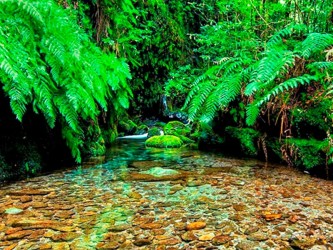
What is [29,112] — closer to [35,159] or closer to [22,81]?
[35,159]

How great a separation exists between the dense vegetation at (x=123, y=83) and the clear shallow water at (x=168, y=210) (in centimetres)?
53

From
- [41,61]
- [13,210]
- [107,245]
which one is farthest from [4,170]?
[107,245]

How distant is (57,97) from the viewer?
279 cm

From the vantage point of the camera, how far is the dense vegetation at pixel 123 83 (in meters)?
2.53

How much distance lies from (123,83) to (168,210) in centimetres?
246

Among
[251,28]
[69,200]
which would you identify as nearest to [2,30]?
[69,200]

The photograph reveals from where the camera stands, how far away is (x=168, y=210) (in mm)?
2121

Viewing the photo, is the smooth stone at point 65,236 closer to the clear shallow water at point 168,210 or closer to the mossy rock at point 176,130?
the clear shallow water at point 168,210

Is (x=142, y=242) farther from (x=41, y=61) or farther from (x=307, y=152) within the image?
(x=307, y=152)

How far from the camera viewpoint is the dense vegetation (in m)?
2.53

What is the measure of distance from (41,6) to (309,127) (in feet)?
10.2

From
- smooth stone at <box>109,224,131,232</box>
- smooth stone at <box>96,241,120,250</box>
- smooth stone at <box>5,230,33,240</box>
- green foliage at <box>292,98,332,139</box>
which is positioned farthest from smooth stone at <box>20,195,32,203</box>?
green foliage at <box>292,98,332,139</box>

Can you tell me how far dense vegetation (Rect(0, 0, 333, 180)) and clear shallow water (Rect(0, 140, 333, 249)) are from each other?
1.74ft

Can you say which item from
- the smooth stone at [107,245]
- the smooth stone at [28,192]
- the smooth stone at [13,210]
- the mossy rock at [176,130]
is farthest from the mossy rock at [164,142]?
the smooth stone at [107,245]
